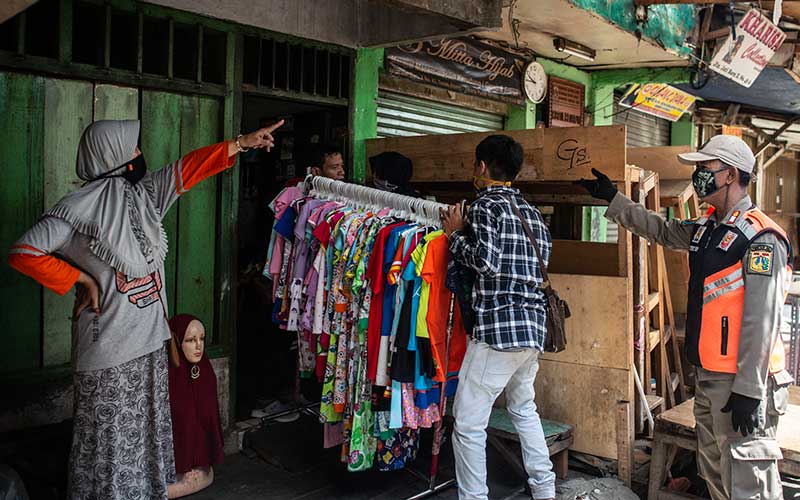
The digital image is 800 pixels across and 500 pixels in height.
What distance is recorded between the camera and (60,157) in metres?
4.17

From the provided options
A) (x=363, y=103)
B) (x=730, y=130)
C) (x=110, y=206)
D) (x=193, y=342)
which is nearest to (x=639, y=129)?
(x=730, y=130)

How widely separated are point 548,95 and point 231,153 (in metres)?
5.63

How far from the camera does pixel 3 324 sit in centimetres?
396

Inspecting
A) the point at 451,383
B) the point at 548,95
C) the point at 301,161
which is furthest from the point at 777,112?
the point at 451,383

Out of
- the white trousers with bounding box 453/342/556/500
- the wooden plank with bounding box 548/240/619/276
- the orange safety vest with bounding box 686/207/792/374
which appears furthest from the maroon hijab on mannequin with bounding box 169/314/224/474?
the orange safety vest with bounding box 686/207/792/374

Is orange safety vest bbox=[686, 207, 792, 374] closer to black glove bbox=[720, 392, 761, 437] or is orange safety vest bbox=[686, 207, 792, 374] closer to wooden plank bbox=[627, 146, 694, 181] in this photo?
black glove bbox=[720, 392, 761, 437]

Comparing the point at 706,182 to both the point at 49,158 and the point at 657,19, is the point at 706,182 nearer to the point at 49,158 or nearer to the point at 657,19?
the point at 49,158

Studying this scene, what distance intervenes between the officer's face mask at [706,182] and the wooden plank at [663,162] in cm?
241

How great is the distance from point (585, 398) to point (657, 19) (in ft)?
15.5

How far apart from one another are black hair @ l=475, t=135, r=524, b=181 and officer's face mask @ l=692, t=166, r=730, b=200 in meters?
0.99

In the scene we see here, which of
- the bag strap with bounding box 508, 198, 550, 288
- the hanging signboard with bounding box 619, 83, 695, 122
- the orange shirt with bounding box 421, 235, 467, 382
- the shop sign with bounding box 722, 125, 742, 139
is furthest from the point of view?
the shop sign with bounding box 722, 125, 742, 139

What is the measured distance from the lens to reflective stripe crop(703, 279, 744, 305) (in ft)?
11.1

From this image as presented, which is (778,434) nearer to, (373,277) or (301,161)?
(373,277)

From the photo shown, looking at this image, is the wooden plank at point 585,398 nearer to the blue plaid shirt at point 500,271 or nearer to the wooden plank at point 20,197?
the blue plaid shirt at point 500,271
